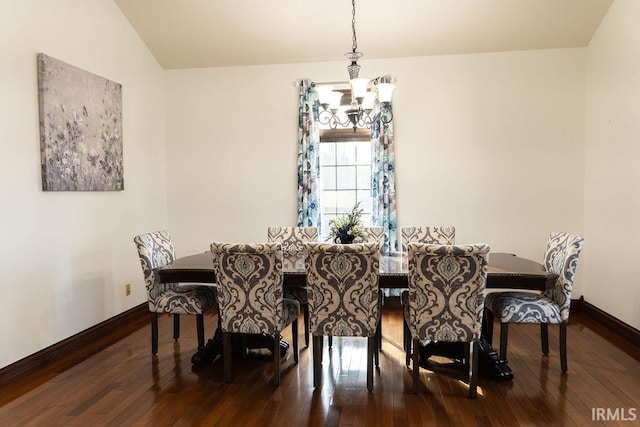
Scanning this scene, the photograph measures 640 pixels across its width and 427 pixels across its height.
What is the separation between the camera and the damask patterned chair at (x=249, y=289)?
2.84 metres

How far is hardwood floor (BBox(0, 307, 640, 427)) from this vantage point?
2570mm

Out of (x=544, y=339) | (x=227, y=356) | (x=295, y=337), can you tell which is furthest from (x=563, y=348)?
(x=227, y=356)

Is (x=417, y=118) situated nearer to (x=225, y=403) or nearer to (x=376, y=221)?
(x=376, y=221)

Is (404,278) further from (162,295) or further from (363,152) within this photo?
(363,152)

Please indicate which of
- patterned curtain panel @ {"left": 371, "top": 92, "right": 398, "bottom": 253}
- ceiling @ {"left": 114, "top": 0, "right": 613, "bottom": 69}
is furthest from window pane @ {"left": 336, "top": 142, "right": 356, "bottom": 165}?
→ ceiling @ {"left": 114, "top": 0, "right": 613, "bottom": 69}

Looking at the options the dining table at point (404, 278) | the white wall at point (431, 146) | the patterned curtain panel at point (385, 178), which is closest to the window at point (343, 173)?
the patterned curtain panel at point (385, 178)

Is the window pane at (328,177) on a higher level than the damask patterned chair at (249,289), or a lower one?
higher

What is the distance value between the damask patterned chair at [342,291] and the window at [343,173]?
237 cm

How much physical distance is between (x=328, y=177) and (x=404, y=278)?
8.43ft

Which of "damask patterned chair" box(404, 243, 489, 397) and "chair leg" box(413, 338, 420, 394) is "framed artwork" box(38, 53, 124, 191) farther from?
"chair leg" box(413, 338, 420, 394)

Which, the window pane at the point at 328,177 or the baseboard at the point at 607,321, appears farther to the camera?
the window pane at the point at 328,177

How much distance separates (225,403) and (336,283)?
3.42 feet

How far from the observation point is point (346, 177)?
5.29 metres

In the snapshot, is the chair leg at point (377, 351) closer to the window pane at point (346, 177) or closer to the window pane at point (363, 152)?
the window pane at point (346, 177)
